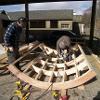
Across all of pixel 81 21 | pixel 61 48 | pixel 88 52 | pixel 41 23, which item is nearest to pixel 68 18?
pixel 41 23

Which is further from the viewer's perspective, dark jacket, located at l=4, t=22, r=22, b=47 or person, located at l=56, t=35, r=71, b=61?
person, located at l=56, t=35, r=71, b=61

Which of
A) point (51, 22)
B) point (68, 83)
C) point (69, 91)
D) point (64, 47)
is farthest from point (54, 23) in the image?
point (69, 91)

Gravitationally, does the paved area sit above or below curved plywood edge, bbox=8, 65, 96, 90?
below

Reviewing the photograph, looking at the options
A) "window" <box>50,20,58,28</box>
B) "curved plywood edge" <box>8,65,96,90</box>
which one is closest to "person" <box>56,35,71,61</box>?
"curved plywood edge" <box>8,65,96,90</box>

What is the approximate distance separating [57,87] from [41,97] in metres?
0.67

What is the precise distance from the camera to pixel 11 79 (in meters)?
8.00

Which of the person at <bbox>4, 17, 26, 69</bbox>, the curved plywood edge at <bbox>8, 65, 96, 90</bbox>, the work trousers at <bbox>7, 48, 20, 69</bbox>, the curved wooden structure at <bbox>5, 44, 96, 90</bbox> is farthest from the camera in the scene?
the work trousers at <bbox>7, 48, 20, 69</bbox>

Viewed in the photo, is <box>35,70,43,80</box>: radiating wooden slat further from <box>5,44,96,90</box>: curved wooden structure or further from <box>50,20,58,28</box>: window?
<box>50,20,58,28</box>: window

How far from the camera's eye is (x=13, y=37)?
8164 mm

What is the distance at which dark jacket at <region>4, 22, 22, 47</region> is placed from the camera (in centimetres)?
805

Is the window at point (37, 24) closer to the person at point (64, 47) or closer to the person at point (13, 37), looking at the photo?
the person at point (64, 47)

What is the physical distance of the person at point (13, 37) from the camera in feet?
26.3

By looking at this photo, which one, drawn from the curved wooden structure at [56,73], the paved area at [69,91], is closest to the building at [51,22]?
the curved wooden structure at [56,73]

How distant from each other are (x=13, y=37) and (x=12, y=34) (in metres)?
0.12
